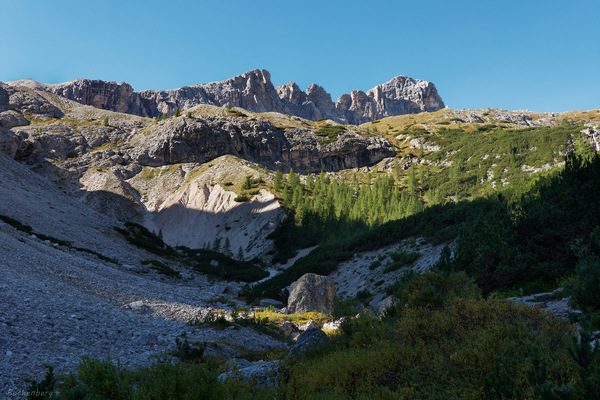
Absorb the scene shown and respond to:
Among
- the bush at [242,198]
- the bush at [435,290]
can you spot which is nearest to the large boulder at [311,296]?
the bush at [435,290]

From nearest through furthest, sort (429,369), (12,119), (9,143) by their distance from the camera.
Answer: (429,369) < (9,143) < (12,119)

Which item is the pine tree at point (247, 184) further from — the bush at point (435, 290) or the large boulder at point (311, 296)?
the bush at point (435, 290)

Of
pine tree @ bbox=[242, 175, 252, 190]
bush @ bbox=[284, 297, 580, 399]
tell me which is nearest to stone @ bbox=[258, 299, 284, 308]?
bush @ bbox=[284, 297, 580, 399]

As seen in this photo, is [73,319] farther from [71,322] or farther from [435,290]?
[435,290]

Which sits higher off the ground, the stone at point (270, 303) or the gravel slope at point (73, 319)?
the gravel slope at point (73, 319)

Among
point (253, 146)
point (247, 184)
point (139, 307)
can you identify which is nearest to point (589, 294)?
point (139, 307)

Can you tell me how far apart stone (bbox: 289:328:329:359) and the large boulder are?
44.2 ft

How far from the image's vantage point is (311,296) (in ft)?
Answer: 77.4

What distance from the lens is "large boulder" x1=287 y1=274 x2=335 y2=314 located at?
23281mm

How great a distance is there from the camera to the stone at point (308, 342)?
9.02 m

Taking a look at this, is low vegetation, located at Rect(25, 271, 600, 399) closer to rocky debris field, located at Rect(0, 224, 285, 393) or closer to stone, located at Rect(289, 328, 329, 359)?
stone, located at Rect(289, 328, 329, 359)

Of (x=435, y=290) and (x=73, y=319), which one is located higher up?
(x=435, y=290)

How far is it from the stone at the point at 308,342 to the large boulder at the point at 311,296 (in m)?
13.5

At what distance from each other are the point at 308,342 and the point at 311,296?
14.5 metres
